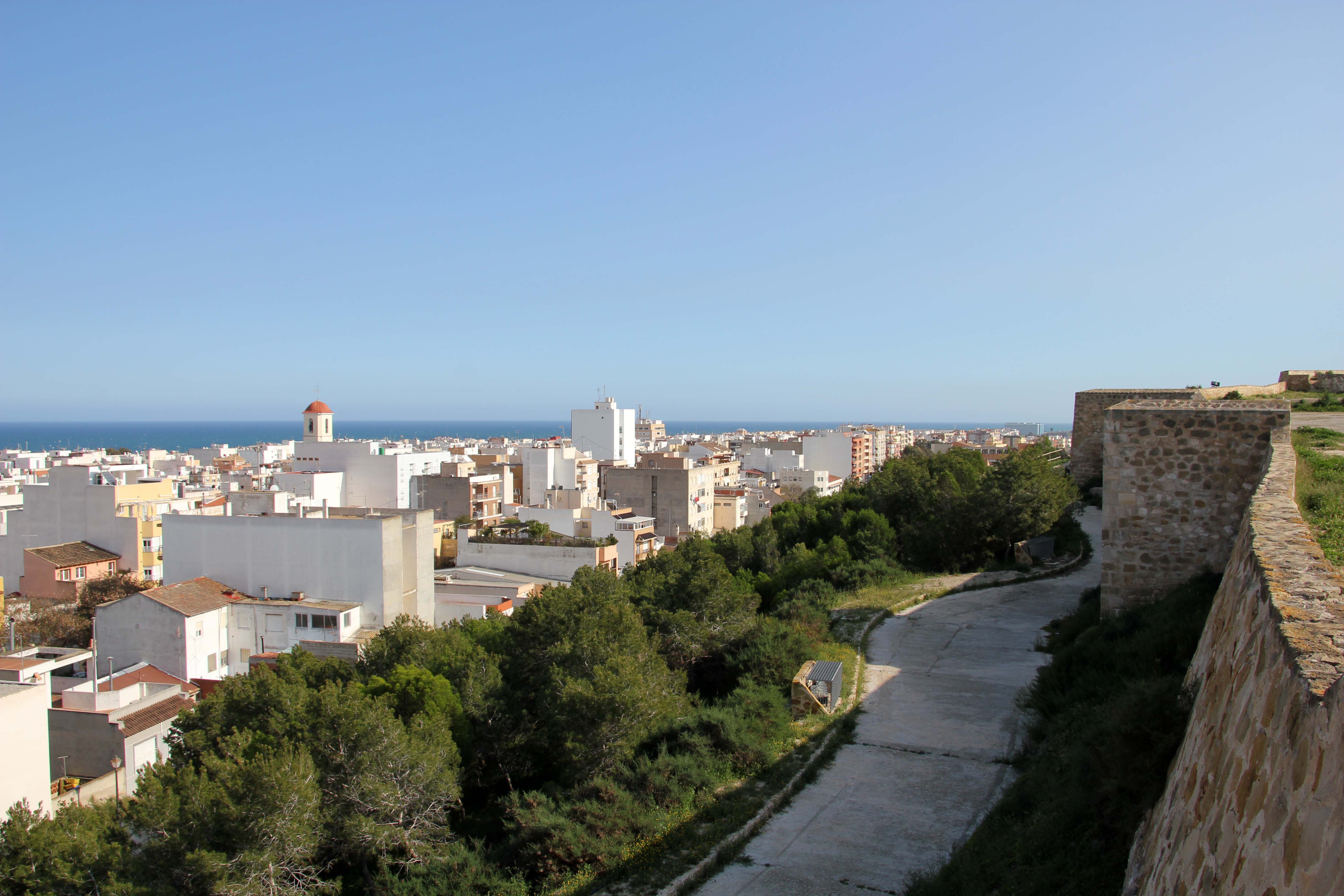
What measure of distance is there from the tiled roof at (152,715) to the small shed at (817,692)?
45.1ft

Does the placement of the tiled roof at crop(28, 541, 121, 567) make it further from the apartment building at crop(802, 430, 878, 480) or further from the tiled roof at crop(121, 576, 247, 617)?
→ the apartment building at crop(802, 430, 878, 480)

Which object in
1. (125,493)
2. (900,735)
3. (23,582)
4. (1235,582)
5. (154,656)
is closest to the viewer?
(1235,582)

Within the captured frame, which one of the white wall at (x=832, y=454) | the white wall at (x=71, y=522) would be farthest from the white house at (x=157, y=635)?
the white wall at (x=832, y=454)

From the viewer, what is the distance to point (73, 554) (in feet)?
124

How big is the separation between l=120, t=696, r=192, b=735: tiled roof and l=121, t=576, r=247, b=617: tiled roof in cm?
691

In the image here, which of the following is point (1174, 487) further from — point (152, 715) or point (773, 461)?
point (773, 461)

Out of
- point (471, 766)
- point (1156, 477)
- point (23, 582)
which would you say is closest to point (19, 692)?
point (471, 766)

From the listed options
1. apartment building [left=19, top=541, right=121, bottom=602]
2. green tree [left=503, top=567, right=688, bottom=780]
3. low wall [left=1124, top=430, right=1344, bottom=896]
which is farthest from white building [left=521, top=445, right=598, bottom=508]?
low wall [left=1124, top=430, right=1344, bottom=896]

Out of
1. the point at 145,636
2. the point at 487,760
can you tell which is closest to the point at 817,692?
the point at 487,760

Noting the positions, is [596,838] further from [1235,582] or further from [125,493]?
[125,493]

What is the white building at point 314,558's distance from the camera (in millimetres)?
29500

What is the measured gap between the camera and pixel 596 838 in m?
7.63

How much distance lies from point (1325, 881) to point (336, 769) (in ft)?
36.2

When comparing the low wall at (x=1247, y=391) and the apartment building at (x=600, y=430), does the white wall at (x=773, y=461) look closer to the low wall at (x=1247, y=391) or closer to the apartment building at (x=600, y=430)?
the apartment building at (x=600, y=430)
